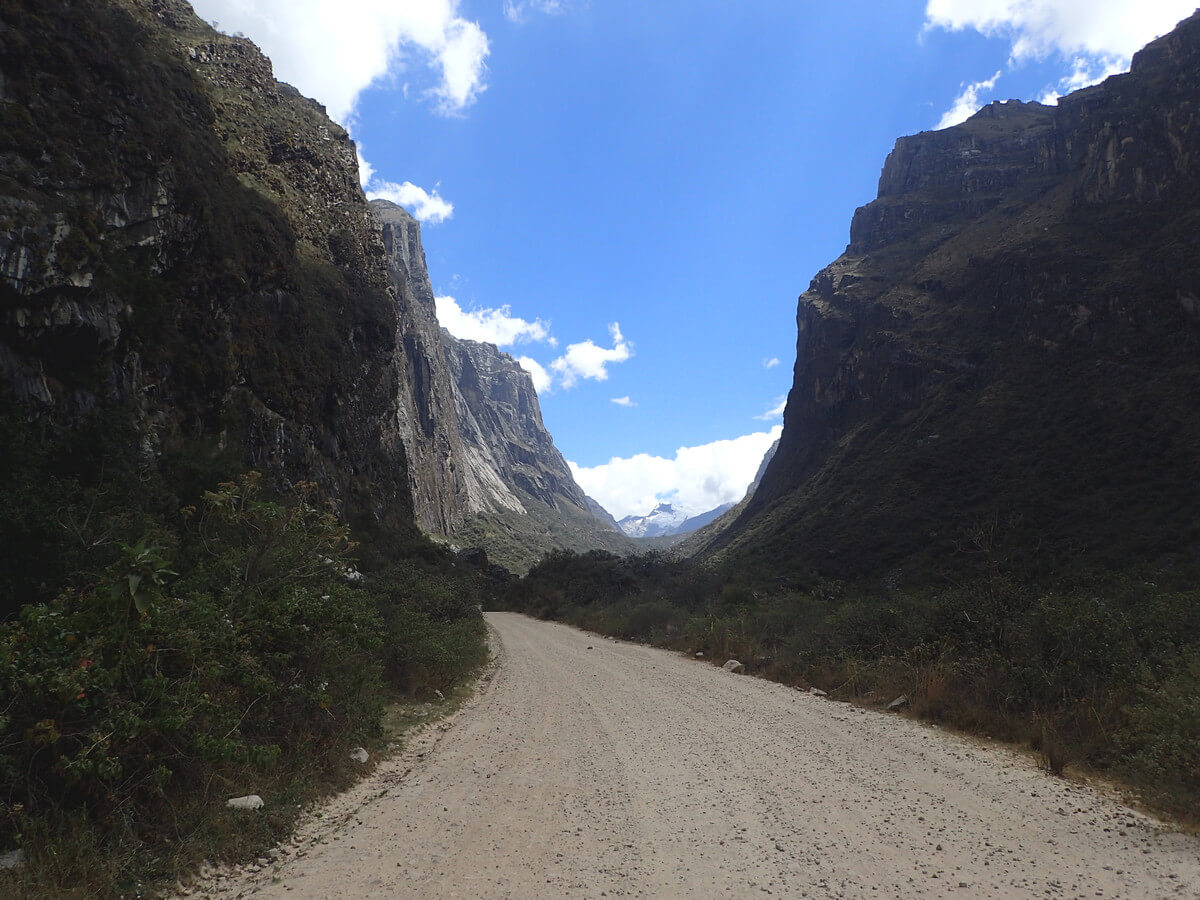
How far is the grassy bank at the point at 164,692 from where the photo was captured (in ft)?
13.7

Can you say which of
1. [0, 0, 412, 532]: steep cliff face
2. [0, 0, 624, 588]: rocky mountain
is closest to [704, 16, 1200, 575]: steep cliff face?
[0, 0, 624, 588]: rocky mountain

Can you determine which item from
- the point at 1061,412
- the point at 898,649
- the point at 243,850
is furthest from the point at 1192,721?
the point at 1061,412

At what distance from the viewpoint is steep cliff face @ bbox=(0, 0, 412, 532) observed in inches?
626

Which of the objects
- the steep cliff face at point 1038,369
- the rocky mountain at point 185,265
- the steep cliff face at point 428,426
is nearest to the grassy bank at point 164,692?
the rocky mountain at point 185,265

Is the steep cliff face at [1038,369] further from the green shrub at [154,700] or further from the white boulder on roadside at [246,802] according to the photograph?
the white boulder on roadside at [246,802]

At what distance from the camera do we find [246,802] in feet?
17.3

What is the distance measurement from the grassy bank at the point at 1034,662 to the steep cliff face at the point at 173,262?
60.5 feet

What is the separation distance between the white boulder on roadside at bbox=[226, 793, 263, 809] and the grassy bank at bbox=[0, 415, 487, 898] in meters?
0.10

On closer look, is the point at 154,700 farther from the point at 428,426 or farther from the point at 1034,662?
the point at 428,426

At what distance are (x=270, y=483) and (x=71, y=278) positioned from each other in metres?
9.28

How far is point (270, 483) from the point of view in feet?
75.5

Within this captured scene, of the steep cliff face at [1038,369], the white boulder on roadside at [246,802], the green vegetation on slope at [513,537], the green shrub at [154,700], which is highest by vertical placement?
the steep cliff face at [1038,369]

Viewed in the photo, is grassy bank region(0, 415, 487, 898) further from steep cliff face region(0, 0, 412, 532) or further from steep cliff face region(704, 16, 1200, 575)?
steep cliff face region(704, 16, 1200, 575)

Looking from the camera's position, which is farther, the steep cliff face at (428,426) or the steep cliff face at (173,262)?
the steep cliff face at (428,426)
